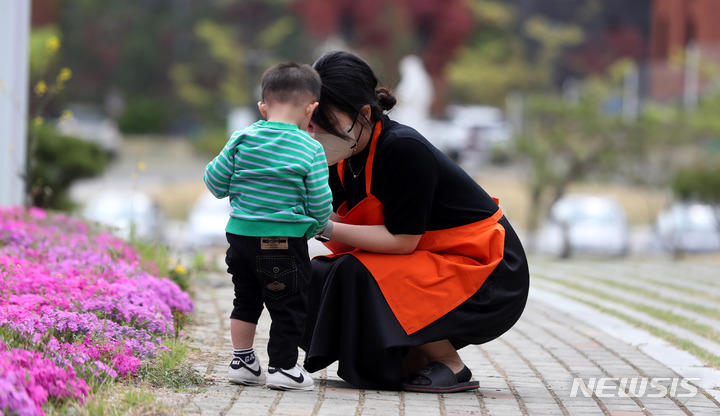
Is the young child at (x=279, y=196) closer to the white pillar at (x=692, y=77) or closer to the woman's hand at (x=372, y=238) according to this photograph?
the woman's hand at (x=372, y=238)

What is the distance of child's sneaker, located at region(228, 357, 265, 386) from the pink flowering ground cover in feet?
1.18

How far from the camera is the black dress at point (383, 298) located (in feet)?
12.4

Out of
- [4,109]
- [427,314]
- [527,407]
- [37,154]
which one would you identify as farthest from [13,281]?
[37,154]

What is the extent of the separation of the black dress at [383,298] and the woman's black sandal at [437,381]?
0.07 meters

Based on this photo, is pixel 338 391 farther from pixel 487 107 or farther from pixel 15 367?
pixel 487 107

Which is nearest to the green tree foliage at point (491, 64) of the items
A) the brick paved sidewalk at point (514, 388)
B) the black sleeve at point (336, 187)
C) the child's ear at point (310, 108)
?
the brick paved sidewalk at point (514, 388)

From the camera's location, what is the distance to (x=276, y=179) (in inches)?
140

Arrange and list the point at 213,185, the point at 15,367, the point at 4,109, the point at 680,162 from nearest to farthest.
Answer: the point at 15,367 → the point at 213,185 → the point at 4,109 → the point at 680,162

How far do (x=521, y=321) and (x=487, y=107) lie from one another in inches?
1411

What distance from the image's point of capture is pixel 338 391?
3.79m

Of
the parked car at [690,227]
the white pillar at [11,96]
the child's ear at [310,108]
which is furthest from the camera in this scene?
the parked car at [690,227]

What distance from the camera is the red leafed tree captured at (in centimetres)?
3884

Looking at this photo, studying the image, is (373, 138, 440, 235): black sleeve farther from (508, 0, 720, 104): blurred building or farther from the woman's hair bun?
(508, 0, 720, 104): blurred building

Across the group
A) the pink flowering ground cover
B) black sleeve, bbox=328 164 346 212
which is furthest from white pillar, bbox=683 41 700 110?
black sleeve, bbox=328 164 346 212
